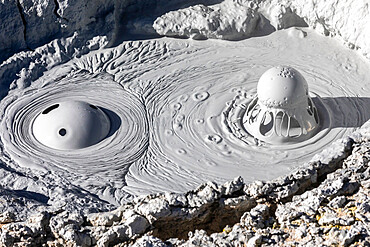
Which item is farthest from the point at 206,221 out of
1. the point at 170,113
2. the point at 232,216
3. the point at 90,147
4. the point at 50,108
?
the point at 50,108

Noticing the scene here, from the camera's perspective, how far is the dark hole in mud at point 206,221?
28.3ft

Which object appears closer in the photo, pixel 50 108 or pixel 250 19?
pixel 50 108

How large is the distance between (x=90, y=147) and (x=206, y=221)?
481cm

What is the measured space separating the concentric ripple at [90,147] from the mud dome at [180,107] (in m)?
0.02

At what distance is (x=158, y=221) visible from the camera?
855 cm

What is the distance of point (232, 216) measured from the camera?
8.73m

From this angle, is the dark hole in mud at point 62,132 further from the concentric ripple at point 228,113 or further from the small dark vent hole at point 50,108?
the concentric ripple at point 228,113

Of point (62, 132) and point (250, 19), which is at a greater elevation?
point (250, 19)

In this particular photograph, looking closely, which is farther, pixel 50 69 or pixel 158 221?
pixel 50 69

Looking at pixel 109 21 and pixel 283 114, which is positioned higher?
pixel 109 21

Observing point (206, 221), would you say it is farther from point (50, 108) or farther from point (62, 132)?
point (50, 108)

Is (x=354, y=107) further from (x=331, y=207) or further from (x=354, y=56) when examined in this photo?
(x=331, y=207)

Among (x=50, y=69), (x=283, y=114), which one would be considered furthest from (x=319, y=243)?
(x=50, y=69)

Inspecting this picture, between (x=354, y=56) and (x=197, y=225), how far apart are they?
6.61 metres
